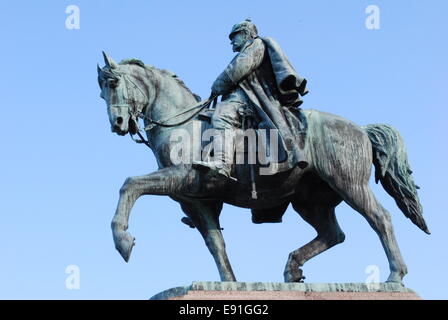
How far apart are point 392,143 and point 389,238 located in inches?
58.7

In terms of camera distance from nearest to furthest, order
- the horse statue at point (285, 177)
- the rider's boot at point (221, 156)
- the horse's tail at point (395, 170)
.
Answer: the rider's boot at point (221, 156) → the horse statue at point (285, 177) → the horse's tail at point (395, 170)

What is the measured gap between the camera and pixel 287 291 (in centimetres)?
1574

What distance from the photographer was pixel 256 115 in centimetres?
1714

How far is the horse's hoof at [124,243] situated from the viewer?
15.9 metres

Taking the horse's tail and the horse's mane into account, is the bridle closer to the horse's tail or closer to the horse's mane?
the horse's mane

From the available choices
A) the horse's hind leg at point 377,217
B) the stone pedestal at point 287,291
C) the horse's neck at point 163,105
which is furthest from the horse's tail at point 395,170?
the horse's neck at point 163,105

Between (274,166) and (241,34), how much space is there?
2376mm

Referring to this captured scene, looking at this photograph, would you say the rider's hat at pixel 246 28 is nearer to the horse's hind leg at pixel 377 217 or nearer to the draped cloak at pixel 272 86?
the draped cloak at pixel 272 86

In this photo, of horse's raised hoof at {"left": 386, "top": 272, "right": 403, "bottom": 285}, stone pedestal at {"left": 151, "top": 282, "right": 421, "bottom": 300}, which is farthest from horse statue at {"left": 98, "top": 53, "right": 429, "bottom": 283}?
stone pedestal at {"left": 151, "top": 282, "right": 421, "bottom": 300}

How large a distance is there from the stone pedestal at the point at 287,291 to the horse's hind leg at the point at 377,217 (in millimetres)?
526

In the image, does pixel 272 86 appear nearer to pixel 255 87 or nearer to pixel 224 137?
pixel 255 87

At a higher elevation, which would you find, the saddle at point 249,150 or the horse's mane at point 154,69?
the horse's mane at point 154,69

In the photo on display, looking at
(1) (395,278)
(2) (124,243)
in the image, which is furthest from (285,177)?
(2) (124,243)
